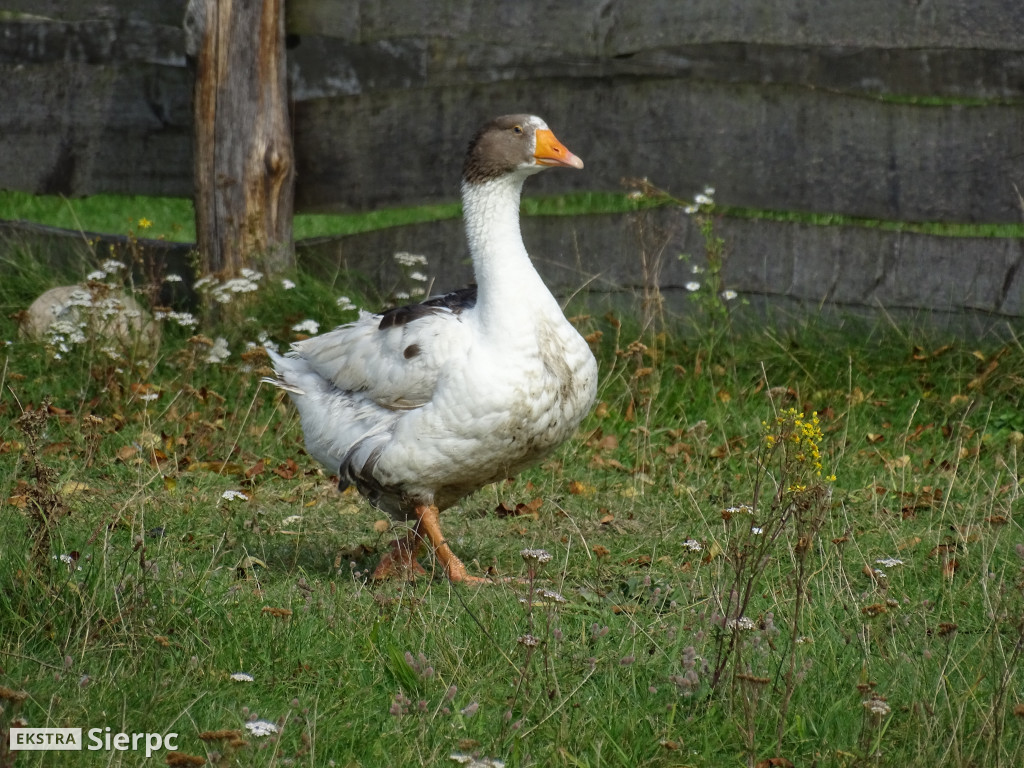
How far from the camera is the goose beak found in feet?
16.1

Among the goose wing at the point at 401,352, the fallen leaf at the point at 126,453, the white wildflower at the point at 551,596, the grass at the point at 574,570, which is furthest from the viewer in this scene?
the fallen leaf at the point at 126,453

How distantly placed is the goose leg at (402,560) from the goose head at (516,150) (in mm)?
1347

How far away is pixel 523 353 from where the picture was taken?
15.0 feet

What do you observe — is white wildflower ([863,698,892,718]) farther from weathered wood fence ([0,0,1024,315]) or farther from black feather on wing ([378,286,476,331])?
weathered wood fence ([0,0,1024,315])

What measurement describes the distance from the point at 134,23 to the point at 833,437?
18.1ft

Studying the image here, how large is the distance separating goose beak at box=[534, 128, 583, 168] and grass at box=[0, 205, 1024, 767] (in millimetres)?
1376

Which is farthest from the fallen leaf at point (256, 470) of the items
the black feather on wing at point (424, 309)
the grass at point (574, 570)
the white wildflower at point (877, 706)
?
the white wildflower at point (877, 706)

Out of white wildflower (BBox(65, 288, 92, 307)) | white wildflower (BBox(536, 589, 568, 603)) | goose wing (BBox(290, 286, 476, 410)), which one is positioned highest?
goose wing (BBox(290, 286, 476, 410))

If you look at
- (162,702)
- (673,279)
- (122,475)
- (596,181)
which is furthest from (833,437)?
(162,702)

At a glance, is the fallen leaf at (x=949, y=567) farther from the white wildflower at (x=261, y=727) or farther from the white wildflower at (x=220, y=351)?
the white wildflower at (x=220, y=351)

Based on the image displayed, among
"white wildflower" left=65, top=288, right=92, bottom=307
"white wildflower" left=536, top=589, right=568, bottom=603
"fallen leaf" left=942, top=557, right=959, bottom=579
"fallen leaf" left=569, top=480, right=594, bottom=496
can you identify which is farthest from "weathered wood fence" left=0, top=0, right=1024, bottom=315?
"white wildflower" left=536, top=589, right=568, bottom=603

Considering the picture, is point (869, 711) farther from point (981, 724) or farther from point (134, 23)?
point (134, 23)

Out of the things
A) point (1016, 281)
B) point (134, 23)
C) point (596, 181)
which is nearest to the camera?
point (1016, 281)

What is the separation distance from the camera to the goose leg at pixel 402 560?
4.67 meters
